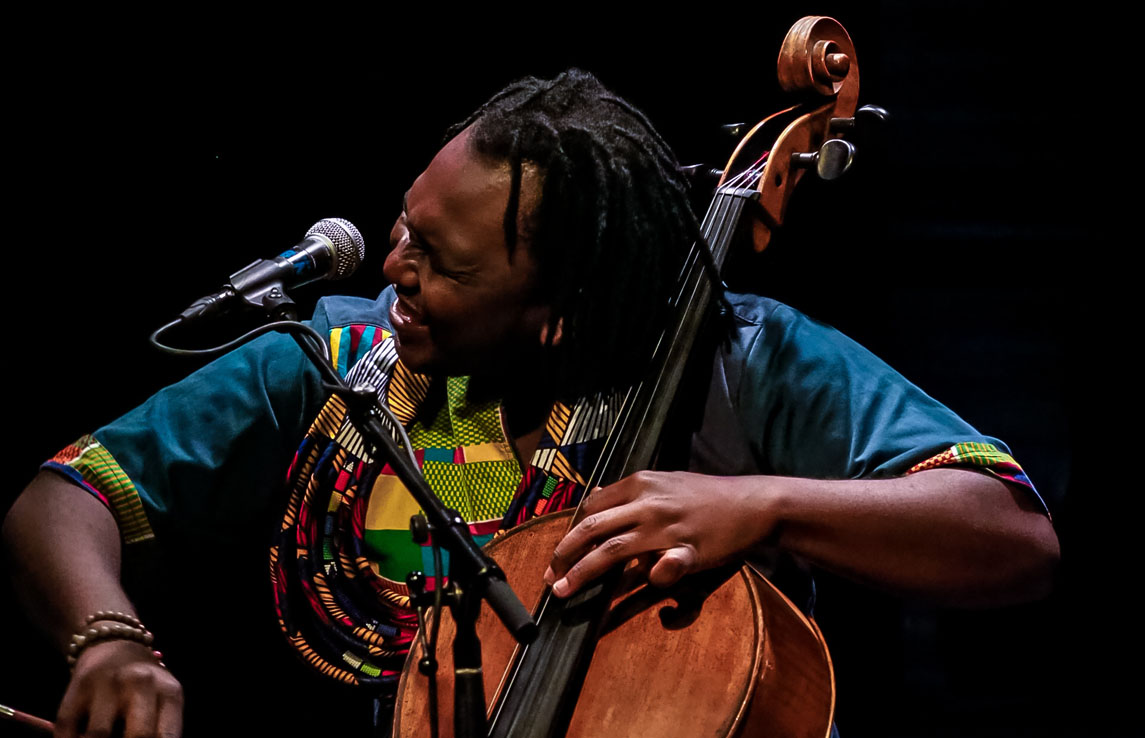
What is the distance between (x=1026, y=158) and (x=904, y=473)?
172cm

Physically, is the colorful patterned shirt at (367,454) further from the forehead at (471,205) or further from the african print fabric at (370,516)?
the forehead at (471,205)

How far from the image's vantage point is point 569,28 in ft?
8.11

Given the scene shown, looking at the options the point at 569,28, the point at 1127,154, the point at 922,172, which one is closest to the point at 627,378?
the point at 569,28

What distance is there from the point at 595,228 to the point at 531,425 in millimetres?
364

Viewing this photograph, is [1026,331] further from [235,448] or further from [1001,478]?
[235,448]

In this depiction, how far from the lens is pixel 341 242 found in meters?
1.55

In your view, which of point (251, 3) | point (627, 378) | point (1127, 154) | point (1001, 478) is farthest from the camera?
point (1127, 154)

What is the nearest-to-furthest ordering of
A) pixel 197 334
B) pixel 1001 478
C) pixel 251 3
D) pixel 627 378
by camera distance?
1. pixel 1001 478
2. pixel 627 378
3. pixel 251 3
4. pixel 197 334

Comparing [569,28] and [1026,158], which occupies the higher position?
[569,28]

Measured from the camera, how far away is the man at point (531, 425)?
148cm

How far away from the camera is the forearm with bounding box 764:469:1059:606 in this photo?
146 cm

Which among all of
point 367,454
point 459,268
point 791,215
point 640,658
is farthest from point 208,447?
point 791,215

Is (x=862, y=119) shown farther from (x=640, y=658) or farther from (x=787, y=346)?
(x=640, y=658)

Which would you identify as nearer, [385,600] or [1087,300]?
[385,600]
